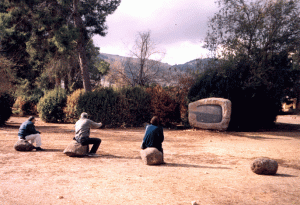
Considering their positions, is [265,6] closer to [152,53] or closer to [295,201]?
[152,53]

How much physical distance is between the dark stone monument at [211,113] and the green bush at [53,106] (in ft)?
37.1

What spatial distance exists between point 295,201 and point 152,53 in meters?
22.6

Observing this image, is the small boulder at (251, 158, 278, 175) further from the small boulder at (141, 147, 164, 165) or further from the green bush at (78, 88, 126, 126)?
Result: the green bush at (78, 88, 126, 126)

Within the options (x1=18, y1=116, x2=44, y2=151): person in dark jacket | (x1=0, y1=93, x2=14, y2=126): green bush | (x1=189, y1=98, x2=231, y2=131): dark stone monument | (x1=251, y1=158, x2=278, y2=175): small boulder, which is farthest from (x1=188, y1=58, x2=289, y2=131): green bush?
(x1=0, y1=93, x2=14, y2=126): green bush

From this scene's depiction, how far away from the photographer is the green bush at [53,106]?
21.4 metres

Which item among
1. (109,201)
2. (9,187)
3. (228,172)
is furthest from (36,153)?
(228,172)

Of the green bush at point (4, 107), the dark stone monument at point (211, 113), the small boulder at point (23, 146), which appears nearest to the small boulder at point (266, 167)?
the small boulder at point (23, 146)

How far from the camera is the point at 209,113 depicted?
16.0m

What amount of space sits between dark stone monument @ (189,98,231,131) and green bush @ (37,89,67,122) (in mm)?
11318

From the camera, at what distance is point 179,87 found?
2020 centimetres

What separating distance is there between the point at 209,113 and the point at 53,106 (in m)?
13.0

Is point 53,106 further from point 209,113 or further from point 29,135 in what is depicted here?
point 209,113

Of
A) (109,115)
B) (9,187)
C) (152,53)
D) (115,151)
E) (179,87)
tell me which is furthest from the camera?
(152,53)

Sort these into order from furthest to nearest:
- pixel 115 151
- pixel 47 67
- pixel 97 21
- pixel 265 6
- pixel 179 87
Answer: pixel 97 21, pixel 47 67, pixel 179 87, pixel 265 6, pixel 115 151
